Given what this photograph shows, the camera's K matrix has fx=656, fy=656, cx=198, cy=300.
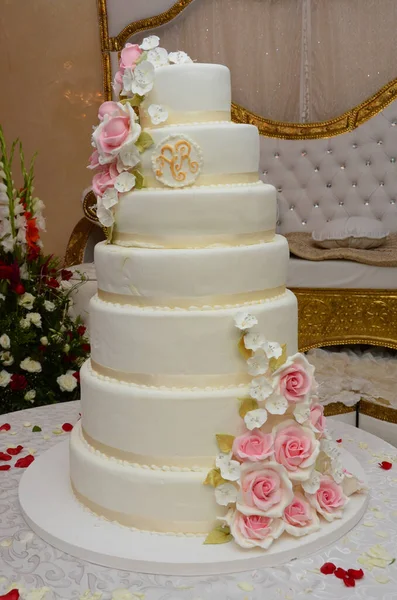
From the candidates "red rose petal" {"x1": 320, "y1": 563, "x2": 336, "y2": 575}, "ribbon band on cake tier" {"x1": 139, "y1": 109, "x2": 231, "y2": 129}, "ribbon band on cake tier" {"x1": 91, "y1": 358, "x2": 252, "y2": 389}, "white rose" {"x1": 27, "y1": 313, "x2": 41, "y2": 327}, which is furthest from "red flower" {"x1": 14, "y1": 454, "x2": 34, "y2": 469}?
"ribbon band on cake tier" {"x1": 139, "y1": 109, "x2": 231, "y2": 129}

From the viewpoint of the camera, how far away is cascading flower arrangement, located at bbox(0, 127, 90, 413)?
3.37 metres

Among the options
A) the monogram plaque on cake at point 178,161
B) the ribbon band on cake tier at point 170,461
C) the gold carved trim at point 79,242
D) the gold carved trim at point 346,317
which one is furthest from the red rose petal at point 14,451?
the gold carved trim at point 79,242

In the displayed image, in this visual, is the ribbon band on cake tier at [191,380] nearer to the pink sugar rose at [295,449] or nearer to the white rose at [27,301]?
the pink sugar rose at [295,449]

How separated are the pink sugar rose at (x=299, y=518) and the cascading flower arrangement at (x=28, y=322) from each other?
1738mm

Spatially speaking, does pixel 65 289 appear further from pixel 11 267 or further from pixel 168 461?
pixel 168 461

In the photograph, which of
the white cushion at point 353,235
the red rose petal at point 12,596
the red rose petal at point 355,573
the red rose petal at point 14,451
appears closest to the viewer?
the red rose petal at point 12,596

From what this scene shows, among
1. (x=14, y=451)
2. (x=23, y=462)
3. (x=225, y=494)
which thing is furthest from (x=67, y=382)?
(x=225, y=494)

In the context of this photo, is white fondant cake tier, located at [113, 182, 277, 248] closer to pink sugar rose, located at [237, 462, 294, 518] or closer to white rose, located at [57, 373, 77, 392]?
pink sugar rose, located at [237, 462, 294, 518]

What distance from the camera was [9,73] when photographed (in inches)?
267

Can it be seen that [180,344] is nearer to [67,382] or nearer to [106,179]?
[106,179]

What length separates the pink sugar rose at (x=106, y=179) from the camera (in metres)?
1.98

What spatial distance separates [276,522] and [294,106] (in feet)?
16.9

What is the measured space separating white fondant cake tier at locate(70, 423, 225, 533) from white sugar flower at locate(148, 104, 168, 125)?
1.02 metres

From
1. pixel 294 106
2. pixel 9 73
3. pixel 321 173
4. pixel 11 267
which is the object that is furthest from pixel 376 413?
pixel 9 73
